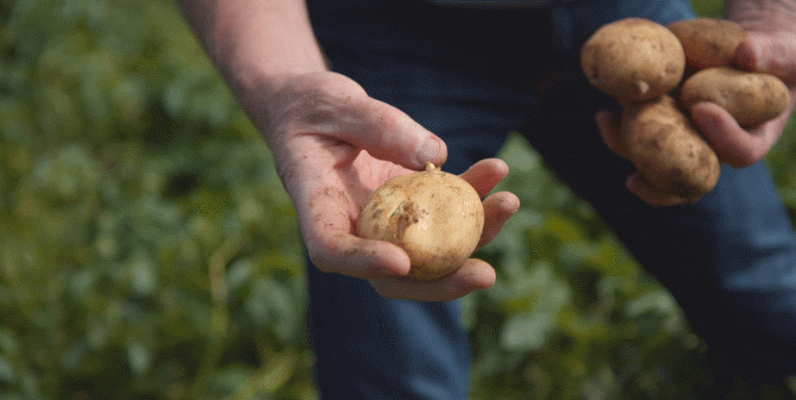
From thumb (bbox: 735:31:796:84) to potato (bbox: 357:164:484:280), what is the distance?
0.62 meters

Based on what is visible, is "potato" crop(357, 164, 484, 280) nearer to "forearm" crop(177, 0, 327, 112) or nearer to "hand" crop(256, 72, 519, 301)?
"hand" crop(256, 72, 519, 301)

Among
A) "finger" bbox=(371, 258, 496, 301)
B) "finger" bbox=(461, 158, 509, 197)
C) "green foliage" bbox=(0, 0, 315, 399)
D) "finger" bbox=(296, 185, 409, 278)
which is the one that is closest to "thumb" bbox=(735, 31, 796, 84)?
"finger" bbox=(461, 158, 509, 197)

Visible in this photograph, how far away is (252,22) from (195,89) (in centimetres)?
183

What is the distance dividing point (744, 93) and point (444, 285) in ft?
2.27

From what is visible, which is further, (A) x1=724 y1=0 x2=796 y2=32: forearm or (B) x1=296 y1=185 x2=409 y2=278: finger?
(A) x1=724 y1=0 x2=796 y2=32: forearm

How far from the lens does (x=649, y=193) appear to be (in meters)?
1.25

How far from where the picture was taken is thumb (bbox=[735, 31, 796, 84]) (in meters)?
1.21

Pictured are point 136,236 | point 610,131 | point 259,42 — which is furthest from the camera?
point 136,236

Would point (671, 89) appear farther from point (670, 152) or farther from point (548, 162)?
point (548, 162)

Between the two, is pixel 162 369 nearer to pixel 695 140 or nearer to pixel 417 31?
pixel 417 31

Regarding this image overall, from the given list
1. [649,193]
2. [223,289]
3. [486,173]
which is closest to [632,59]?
[649,193]

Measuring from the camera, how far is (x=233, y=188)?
2.29 meters

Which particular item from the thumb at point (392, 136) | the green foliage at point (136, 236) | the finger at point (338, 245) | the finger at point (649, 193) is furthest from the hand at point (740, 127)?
the green foliage at point (136, 236)

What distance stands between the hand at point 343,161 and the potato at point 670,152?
352 millimetres
